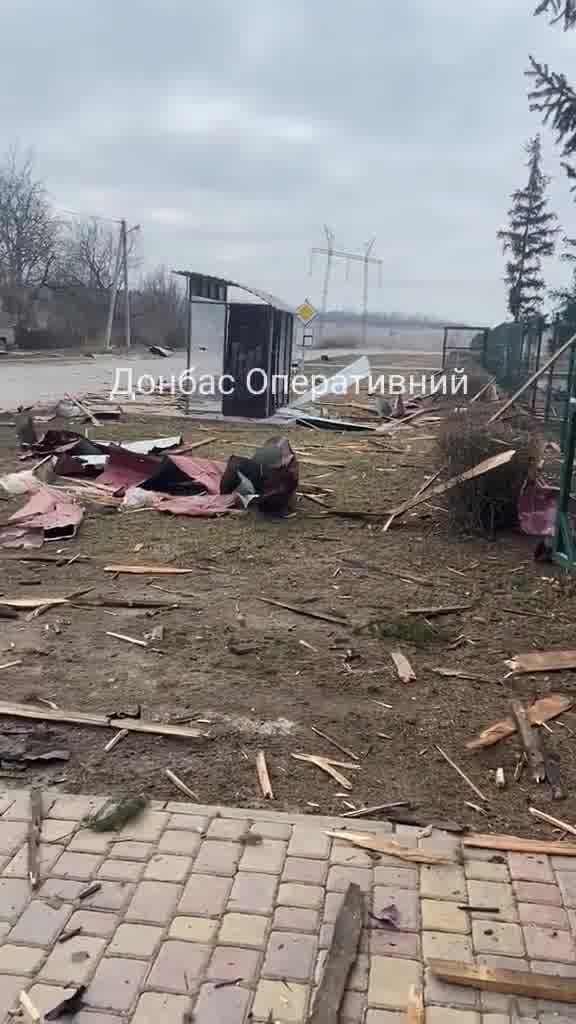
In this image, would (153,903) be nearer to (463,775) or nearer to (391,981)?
(391,981)

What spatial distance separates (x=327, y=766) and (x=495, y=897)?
1113 mm

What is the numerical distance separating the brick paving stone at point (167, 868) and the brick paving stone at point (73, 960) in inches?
14.9

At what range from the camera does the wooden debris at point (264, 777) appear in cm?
377

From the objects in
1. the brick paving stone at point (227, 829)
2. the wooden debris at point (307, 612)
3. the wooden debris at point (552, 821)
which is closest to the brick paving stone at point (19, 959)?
the brick paving stone at point (227, 829)

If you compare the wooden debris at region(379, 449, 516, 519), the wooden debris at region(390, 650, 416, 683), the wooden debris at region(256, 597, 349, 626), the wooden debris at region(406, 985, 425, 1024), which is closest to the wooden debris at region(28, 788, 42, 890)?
the wooden debris at region(406, 985, 425, 1024)

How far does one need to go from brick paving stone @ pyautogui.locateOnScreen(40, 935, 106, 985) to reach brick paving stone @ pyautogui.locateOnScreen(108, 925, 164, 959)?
1.9 inches

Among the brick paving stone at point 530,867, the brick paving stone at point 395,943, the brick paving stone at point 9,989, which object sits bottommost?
the brick paving stone at point 9,989

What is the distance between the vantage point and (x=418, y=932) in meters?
2.89

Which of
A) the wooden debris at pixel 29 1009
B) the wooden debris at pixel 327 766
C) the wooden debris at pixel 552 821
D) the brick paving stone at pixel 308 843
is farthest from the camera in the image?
the wooden debris at pixel 327 766

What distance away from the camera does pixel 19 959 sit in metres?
2.72

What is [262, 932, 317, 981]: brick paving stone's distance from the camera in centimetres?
269

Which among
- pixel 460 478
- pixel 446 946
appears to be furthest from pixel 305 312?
pixel 446 946

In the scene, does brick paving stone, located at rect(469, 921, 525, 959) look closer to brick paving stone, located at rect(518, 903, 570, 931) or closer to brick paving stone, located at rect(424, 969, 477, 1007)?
brick paving stone, located at rect(518, 903, 570, 931)

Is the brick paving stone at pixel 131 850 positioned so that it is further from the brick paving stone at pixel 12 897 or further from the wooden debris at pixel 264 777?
the wooden debris at pixel 264 777
